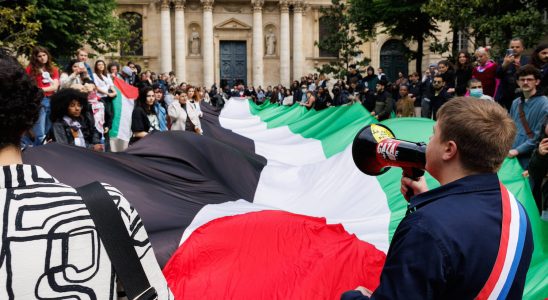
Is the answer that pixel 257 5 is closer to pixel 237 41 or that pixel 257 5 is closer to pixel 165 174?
pixel 237 41

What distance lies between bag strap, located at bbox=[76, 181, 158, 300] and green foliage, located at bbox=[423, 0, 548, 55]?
59.3ft

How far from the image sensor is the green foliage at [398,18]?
2719 centimetres

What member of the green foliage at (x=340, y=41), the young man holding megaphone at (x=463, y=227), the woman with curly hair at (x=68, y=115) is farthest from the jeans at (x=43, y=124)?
the green foliage at (x=340, y=41)

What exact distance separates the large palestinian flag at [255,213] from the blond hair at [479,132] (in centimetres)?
237

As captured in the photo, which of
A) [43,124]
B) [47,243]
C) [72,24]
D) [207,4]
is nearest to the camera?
[47,243]

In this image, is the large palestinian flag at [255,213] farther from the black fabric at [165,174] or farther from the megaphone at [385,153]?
the megaphone at [385,153]

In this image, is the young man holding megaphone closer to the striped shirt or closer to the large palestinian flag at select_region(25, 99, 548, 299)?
the striped shirt

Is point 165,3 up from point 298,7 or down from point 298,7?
up

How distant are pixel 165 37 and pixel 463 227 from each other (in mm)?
42426

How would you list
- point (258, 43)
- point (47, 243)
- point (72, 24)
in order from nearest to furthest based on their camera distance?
point (47, 243) < point (72, 24) < point (258, 43)

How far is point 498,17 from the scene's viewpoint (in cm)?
1906

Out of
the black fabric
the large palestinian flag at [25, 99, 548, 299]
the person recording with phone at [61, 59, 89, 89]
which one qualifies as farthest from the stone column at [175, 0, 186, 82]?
the black fabric

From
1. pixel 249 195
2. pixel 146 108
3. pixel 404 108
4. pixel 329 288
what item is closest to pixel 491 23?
pixel 404 108

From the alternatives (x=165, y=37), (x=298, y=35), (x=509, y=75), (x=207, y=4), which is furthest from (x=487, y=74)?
(x=207, y=4)
